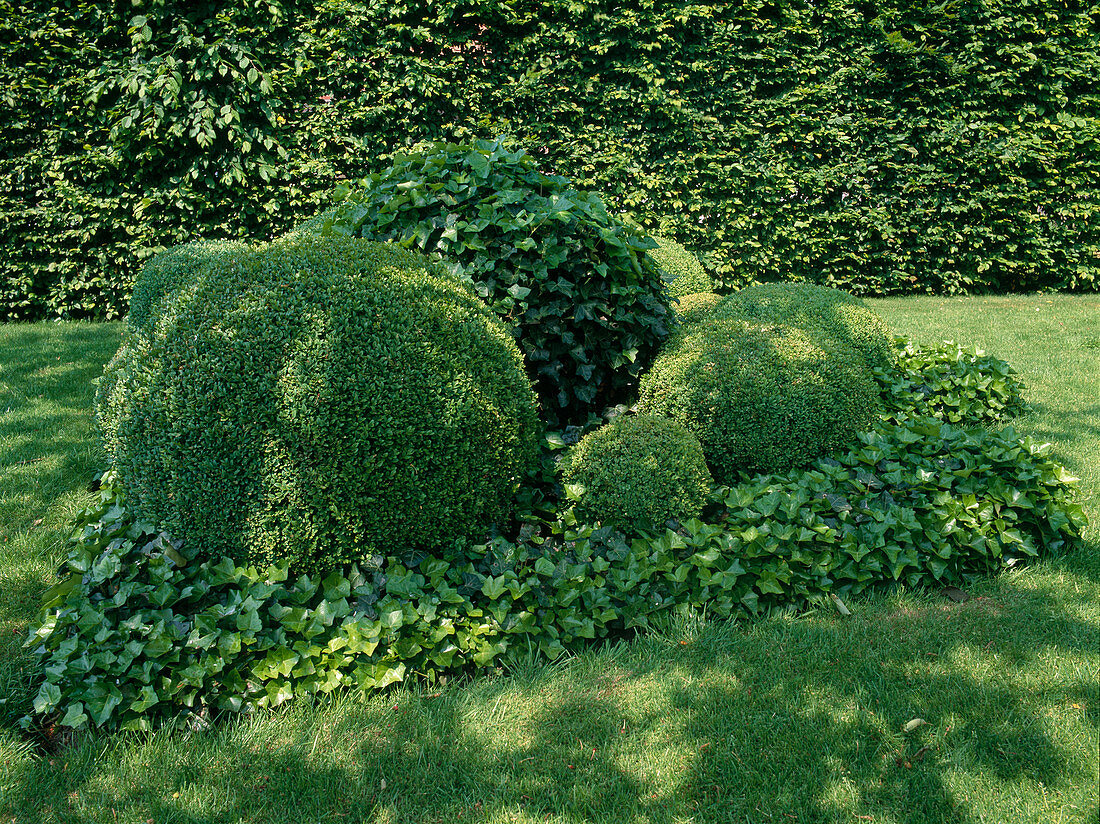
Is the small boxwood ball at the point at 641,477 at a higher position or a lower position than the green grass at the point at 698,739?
higher

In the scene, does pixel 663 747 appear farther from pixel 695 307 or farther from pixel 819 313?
pixel 819 313

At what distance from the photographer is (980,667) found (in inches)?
114

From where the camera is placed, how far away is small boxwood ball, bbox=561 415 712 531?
140 inches

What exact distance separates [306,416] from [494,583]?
3.56 feet

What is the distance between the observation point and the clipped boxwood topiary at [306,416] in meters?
3.08

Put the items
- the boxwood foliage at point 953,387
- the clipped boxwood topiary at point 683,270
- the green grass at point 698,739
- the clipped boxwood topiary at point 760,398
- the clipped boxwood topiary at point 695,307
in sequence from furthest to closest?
the clipped boxwood topiary at point 683,270
the boxwood foliage at point 953,387
the clipped boxwood topiary at point 695,307
the clipped boxwood topiary at point 760,398
the green grass at point 698,739

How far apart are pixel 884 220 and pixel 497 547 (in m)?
7.87

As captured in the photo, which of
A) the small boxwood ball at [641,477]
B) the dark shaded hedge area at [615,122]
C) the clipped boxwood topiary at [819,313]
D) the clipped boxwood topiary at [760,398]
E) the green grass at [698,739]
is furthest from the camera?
the dark shaded hedge area at [615,122]

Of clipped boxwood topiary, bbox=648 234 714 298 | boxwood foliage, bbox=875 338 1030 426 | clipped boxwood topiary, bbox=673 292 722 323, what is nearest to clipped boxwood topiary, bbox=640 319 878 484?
clipped boxwood topiary, bbox=673 292 722 323

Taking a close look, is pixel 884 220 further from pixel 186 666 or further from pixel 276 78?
pixel 186 666

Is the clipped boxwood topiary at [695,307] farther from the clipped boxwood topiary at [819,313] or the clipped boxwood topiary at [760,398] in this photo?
the clipped boxwood topiary at [760,398]

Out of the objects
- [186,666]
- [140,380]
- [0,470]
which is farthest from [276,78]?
[186,666]

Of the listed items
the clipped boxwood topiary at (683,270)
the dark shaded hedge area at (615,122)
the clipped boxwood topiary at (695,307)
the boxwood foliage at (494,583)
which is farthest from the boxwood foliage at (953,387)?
the dark shaded hedge area at (615,122)

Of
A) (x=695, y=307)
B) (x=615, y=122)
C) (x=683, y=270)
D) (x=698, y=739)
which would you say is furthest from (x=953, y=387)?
(x=615, y=122)
